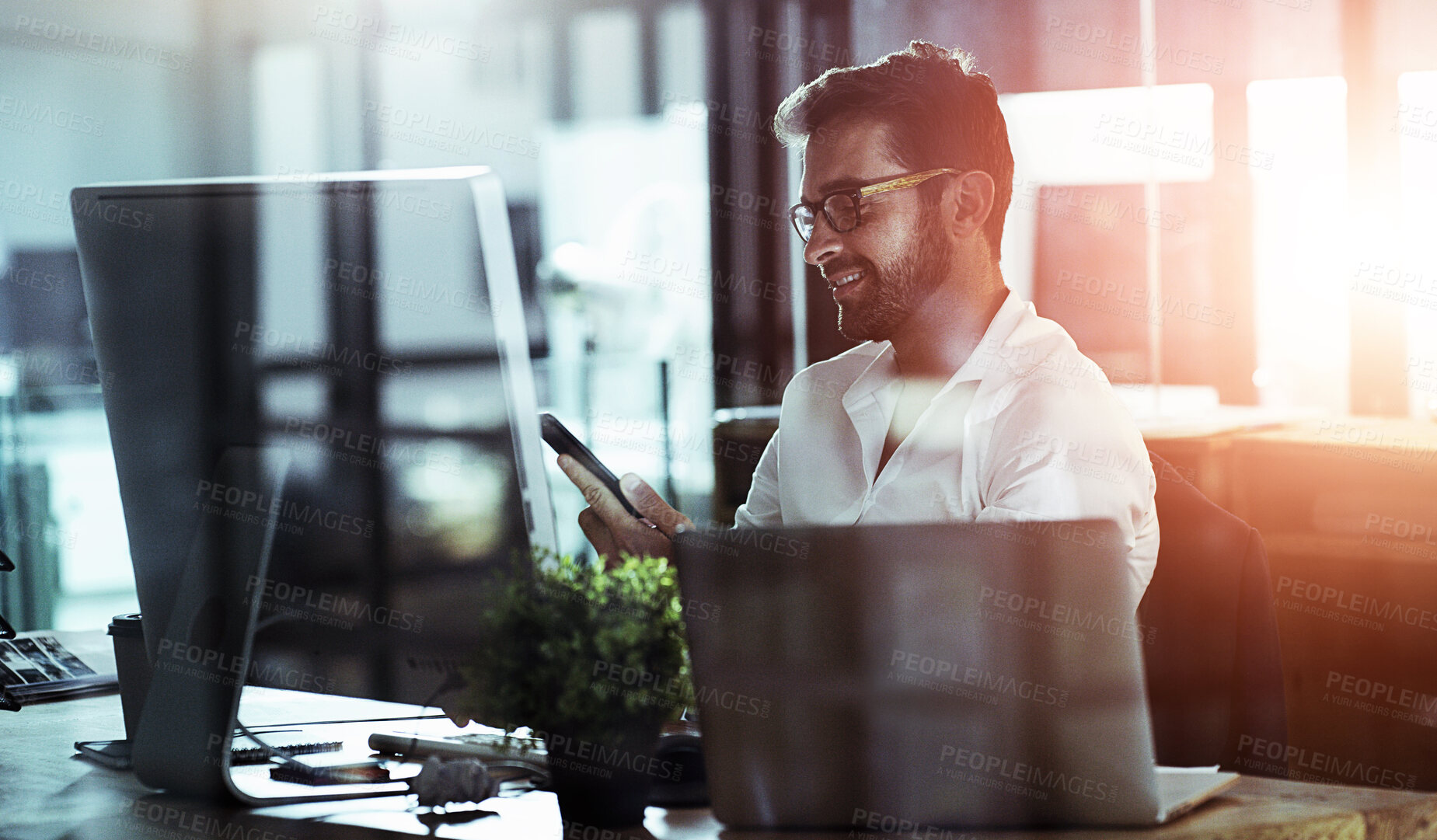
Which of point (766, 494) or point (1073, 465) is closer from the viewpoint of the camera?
point (1073, 465)

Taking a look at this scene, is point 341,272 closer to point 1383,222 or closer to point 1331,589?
point 1331,589

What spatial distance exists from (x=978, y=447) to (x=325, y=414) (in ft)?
2.94

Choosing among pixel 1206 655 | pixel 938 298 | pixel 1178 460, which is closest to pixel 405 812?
pixel 1206 655

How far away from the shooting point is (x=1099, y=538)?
788 millimetres

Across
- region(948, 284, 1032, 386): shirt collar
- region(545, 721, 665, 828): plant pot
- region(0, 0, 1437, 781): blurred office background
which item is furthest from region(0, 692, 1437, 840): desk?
region(0, 0, 1437, 781): blurred office background

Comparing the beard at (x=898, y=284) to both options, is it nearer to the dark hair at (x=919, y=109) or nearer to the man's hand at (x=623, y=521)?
the dark hair at (x=919, y=109)

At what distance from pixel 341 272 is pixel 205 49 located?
4224mm

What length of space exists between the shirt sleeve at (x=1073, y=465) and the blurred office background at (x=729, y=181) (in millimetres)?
1795

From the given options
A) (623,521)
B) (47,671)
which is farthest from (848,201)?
(47,671)

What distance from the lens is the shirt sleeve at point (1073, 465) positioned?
1.41m

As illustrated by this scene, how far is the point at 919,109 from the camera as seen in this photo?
70.1 inches

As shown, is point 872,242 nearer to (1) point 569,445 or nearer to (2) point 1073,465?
(2) point 1073,465

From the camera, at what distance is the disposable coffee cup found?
1.18m

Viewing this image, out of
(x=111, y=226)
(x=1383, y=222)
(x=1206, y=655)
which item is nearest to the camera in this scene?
(x=111, y=226)
